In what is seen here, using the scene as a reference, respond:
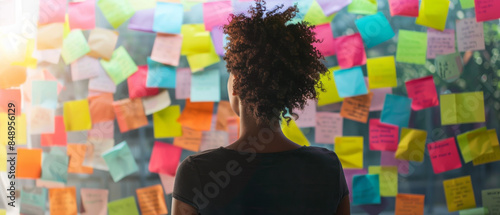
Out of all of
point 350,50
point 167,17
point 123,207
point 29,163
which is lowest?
point 123,207

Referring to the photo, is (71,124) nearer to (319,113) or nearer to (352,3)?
(319,113)

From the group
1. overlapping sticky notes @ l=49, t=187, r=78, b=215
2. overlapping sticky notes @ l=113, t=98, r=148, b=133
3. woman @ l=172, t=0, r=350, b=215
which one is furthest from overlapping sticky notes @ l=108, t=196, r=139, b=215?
woman @ l=172, t=0, r=350, b=215

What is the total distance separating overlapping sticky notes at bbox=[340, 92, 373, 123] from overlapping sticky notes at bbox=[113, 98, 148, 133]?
0.68 meters

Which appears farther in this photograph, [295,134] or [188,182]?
[295,134]

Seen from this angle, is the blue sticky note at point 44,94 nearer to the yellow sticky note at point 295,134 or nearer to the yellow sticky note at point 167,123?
the yellow sticky note at point 167,123

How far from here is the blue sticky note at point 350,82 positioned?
5.22 ft

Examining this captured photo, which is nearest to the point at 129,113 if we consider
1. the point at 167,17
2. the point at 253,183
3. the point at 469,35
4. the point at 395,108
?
the point at 167,17

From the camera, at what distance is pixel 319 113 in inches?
63.4

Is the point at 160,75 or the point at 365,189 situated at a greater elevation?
the point at 160,75

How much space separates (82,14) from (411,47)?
1.12 meters

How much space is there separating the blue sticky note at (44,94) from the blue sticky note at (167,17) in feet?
1.32

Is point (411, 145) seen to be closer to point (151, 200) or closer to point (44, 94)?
point (151, 200)

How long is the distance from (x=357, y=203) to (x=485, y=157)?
480mm

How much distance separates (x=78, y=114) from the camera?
1.58 meters
